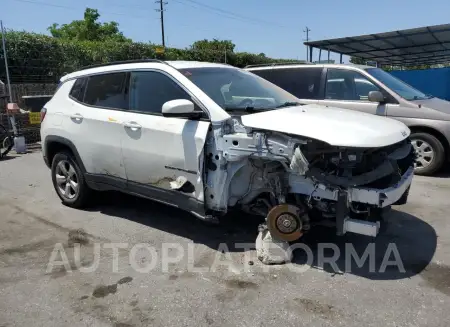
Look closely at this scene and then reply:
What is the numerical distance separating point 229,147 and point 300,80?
15.0ft

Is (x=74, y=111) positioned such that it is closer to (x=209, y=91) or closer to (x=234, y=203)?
(x=209, y=91)

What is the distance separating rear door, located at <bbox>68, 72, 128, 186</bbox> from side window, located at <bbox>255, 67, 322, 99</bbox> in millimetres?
3969

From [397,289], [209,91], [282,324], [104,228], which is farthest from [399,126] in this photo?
[104,228]

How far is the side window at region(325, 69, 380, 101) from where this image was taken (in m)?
7.41

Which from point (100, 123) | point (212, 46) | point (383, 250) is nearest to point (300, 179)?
point (383, 250)

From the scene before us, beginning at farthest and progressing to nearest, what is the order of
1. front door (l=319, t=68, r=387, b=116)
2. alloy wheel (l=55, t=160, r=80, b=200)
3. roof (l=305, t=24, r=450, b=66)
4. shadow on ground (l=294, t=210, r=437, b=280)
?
roof (l=305, t=24, r=450, b=66) < front door (l=319, t=68, r=387, b=116) < alloy wheel (l=55, t=160, r=80, b=200) < shadow on ground (l=294, t=210, r=437, b=280)

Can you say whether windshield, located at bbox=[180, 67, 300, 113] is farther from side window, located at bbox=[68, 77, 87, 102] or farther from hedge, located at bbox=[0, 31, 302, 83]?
hedge, located at bbox=[0, 31, 302, 83]

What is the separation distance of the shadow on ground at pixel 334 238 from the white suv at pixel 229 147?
0.41 m

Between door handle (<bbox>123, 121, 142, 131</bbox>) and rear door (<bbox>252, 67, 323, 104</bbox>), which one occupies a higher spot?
rear door (<bbox>252, 67, 323, 104</bbox>)

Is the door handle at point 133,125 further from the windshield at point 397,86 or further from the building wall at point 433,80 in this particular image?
the building wall at point 433,80

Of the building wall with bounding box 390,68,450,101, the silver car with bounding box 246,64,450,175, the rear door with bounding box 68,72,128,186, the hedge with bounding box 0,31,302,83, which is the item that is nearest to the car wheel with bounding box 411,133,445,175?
the silver car with bounding box 246,64,450,175

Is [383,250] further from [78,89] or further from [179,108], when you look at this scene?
[78,89]

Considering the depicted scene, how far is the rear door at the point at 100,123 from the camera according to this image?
4734 mm

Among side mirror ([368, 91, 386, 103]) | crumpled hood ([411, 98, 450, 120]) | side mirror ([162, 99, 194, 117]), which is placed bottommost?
crumpled hood ([411, 98, 450, 120])
